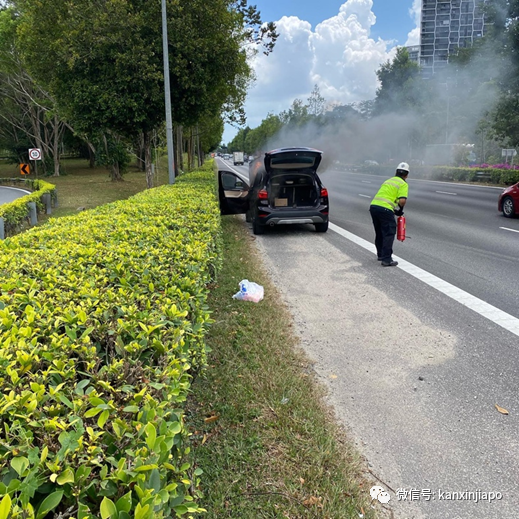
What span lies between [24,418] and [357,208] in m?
13.8

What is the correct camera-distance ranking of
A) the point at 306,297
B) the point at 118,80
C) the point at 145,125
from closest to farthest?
the point at 306,297
the point at 118,80
the point at 145,125

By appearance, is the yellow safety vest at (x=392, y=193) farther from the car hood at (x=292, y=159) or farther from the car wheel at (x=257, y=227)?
the car wheel at (x=257, y=227)

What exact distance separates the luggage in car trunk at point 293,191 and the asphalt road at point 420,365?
2224mm

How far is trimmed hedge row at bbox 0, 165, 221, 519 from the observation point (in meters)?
1.26

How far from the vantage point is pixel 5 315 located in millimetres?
2150

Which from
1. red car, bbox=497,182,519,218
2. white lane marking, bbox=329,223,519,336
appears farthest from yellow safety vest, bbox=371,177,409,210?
red car, bbox=497,182,519,218

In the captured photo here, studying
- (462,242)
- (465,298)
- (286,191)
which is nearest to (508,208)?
(462,242)

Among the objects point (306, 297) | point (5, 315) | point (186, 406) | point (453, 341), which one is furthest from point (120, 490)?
point (306, 297)

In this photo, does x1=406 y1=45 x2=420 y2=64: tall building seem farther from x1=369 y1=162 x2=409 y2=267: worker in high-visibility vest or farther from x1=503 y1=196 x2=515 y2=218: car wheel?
x1=369 y1=162 x2=409 y2=267: worker in high-visibility vest

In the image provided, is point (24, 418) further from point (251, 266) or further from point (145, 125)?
point (145, 125)

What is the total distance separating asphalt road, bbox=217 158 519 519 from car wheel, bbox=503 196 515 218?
4.22m

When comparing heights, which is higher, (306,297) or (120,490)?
(120,490)

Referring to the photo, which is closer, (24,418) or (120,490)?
(120,490)

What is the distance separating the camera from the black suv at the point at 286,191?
9.41 m
